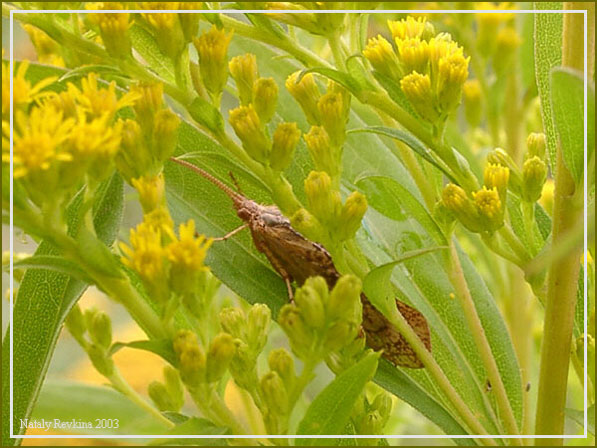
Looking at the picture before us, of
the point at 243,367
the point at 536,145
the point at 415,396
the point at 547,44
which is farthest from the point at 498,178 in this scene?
the point at 243,367

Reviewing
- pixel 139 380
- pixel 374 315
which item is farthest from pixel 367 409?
pixel 139 380

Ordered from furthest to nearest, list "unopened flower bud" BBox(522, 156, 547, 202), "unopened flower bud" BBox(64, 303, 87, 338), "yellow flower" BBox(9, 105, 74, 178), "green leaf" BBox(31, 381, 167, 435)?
"green leaf" BBox(31, 381, 167, 435) → "unopened flower bud" BBox(64, 303, 87, 338) → "unopened flower bud" BBox(522, 156, 547, 202) → "yellow flower" BBox(9, 105, 74, 178)

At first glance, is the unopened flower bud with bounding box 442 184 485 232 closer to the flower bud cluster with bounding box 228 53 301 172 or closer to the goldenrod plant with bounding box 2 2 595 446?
the goldenrod plant with bounding box 2 2 595 446

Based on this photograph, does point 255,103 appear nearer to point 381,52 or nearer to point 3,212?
point 381,52

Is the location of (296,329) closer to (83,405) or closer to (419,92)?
(419,92)

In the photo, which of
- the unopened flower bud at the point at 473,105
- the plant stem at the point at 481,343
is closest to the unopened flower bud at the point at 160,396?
the plant stem at the point at 481,343

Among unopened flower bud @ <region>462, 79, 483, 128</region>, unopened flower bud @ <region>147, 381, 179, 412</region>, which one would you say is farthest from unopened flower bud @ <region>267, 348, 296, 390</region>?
unopened flower bud @ <region>462, 79, 483, 128</region>

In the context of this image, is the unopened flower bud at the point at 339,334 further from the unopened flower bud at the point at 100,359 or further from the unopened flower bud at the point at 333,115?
the unopened flower bud at the point at 100,359
